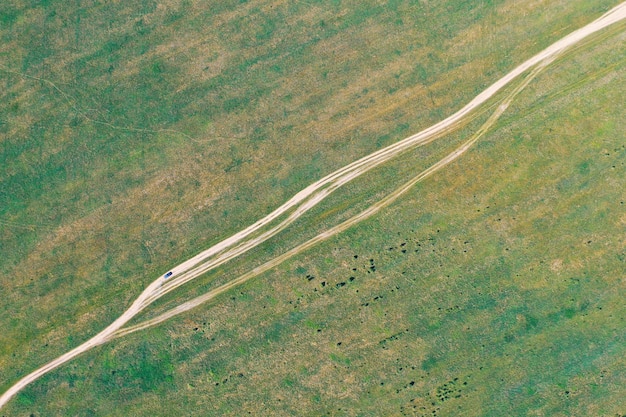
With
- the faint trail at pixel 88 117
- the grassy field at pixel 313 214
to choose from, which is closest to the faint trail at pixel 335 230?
the grassy field at pixel 313 214

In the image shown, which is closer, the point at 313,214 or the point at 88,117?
the point at 88,117

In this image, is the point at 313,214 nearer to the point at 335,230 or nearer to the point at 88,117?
the point at 335,230

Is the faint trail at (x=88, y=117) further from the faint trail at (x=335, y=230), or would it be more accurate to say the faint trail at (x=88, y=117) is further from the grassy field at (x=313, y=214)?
the faint trail at (x=335, y=230)

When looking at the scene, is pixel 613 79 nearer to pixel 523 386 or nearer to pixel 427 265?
pixel 427 265

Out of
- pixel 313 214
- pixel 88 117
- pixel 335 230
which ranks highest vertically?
pixel 88 117

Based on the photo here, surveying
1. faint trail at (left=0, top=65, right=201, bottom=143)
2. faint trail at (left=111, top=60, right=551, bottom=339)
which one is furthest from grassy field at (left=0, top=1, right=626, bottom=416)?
faint trail at (left=111, top=60, right=551, bottom=339)

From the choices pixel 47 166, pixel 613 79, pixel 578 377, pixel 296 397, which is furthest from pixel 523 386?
pixel 47 166

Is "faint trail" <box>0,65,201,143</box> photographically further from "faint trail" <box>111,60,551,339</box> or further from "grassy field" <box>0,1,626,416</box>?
"faint trail" <box>111,60,551,339</box>

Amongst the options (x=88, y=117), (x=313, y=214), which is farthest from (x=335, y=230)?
(x=88, y=117)
